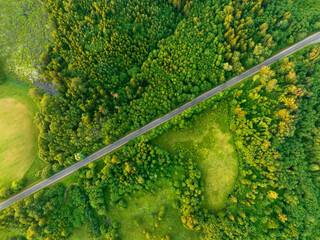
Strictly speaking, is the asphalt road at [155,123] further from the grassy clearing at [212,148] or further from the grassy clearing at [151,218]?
the grassy clearing at [151,218]

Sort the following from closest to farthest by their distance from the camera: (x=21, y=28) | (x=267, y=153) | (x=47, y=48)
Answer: (x=267, y=153), (x=47, y=48), (x=21, y=28)

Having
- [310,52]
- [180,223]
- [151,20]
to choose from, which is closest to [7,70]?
[151,20]

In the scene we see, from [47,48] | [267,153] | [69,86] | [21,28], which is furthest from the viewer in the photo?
[21,28]

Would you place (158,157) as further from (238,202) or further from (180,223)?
(238,202)

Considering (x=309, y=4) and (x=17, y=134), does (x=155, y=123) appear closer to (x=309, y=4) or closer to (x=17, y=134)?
(x=17, y=134)

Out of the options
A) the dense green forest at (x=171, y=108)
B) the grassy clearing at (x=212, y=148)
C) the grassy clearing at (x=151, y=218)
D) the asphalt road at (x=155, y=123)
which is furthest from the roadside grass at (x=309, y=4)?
the grassy clearing at (x=151, y=218)

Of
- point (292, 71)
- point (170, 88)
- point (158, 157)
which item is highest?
point (292, 71)

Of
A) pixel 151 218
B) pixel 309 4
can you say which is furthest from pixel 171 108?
pixel 309 4

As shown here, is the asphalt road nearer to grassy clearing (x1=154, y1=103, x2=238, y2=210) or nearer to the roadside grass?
grassy clearing (x1=154, y1=103, x2=238, y2=210)
